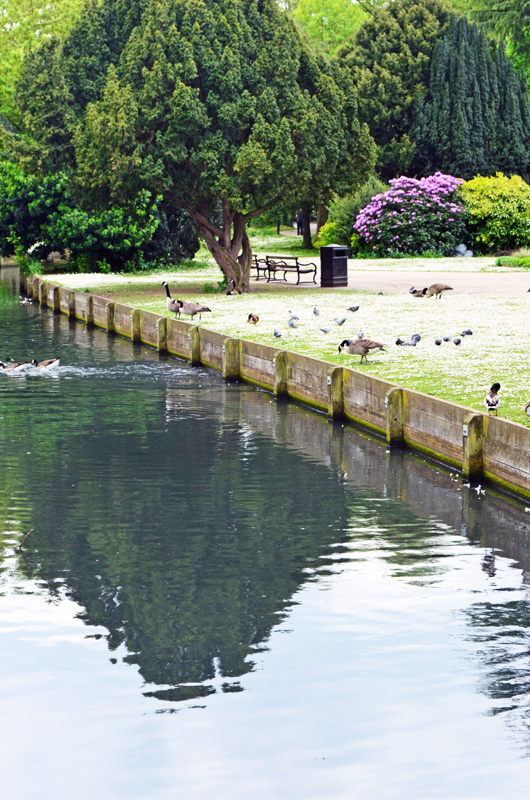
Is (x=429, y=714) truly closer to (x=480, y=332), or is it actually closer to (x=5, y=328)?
(x=480, y=332)

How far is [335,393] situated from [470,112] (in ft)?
157

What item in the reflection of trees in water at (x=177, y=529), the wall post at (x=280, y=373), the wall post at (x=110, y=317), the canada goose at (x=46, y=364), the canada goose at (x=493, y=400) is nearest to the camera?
the reflection of trees in water at (x=177, y=529)

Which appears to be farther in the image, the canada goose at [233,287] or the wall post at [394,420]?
the canada goose at [233,287]

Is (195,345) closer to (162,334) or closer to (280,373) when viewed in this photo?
(162,334)

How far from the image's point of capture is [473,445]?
1602cm

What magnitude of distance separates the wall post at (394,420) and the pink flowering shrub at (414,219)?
38649 mm

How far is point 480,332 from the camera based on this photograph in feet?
90.4

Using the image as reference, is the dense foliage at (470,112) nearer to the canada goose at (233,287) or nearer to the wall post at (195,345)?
the canada goose at (233,287)

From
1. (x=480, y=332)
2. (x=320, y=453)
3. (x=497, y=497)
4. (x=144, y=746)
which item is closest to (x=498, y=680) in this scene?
(x=144, y=746)

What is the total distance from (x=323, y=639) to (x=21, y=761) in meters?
3.35

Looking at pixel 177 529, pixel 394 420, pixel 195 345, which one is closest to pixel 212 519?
pixel 177 529

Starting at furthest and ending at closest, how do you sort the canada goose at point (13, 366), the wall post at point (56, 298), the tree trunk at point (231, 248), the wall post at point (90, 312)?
the wall post at point (56, 298)
the tree trunk at point (231, 248)
the wall post at point (90, 312)
the canada goose at point (13, 366)

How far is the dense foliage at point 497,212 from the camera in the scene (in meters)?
56.8

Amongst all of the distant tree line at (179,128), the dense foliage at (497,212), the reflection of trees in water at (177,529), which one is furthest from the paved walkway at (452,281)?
the reflection of trees in water at (177,529)
